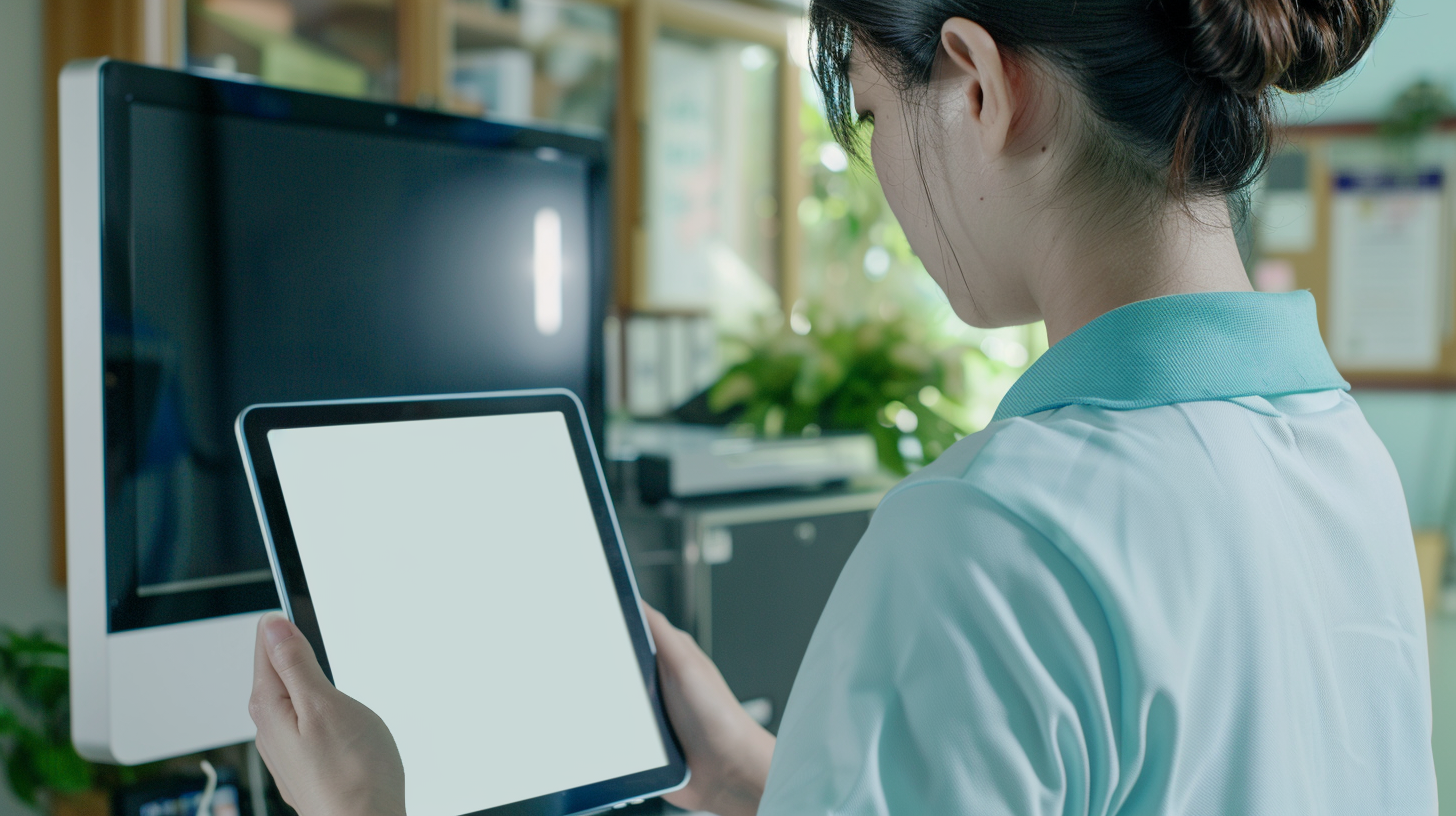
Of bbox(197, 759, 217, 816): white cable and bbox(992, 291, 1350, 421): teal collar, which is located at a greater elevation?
bbox(992, 291, 1350, 421): teal collar

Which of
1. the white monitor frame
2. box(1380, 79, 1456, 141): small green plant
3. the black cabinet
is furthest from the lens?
box(1380, 79, 1456, 141): small green plant

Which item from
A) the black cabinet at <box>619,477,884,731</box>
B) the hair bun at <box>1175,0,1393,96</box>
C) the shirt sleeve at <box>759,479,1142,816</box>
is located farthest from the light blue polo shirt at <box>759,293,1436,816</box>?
the black cabinet at <box>619,477,884,731</box>

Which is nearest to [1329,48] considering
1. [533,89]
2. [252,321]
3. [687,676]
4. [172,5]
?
[687,676]

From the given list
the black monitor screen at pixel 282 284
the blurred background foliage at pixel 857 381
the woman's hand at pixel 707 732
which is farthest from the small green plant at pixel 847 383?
the woman's hand at pixel 707 732

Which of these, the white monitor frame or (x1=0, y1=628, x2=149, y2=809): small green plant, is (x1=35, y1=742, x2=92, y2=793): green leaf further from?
the white monitor frame

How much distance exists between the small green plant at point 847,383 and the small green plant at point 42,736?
84 cm

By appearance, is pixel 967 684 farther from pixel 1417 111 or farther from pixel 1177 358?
pixel 1417 111

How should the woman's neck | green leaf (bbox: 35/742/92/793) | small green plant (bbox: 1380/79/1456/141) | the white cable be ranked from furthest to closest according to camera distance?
small green plant (bbox: 1380/79/1456/141) < green leaf (bbox: 35/742/92/793) < the white cable < the woman's neck

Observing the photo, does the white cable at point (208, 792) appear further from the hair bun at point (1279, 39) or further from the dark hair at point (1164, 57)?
the hair bun at point (1279, 39)

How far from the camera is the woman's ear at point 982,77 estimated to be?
1.52ft

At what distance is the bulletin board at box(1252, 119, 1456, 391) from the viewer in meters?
2.39

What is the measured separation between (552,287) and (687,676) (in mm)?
373

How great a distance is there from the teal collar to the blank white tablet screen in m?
0.29

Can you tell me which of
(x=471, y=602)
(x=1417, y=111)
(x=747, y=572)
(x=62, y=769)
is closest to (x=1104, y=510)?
(x=471, y=602)
